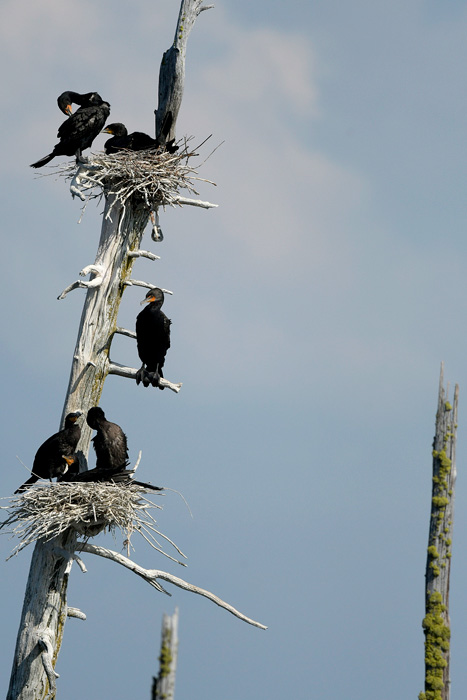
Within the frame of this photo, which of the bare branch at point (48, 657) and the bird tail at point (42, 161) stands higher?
the bird tail at point (42, 161)

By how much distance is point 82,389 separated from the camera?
1170cm

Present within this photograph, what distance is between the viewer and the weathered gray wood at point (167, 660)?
640 cm

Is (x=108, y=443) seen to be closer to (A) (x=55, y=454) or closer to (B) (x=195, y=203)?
(A) (x=55, y=454)

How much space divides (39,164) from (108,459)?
430cm

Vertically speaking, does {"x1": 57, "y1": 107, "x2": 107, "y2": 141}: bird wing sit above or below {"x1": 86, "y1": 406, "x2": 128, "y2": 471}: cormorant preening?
above

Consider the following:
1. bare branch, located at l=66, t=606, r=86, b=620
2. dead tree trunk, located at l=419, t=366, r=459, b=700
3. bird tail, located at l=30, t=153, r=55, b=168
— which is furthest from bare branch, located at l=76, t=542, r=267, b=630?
bird tail, located at l=30, t=153, r=55, b=168

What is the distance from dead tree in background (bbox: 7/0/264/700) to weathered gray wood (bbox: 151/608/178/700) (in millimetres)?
4385

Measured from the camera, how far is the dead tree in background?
1096 centimetres

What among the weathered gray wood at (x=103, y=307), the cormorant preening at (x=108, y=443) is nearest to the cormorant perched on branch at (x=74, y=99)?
the weathered gray wood at (x=103, y=307)

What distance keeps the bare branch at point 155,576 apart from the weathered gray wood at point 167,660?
457 cm

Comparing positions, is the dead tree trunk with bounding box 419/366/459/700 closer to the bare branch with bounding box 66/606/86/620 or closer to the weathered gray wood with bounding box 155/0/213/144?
the bare branch with bounding box 66/606/86/620

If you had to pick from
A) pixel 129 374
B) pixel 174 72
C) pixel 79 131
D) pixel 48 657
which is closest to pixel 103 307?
pixel 129 374

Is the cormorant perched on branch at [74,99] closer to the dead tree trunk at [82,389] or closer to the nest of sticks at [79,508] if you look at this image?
the dead tree trunk at [82,389]

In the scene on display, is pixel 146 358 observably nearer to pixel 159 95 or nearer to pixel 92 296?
pixel 92 296
